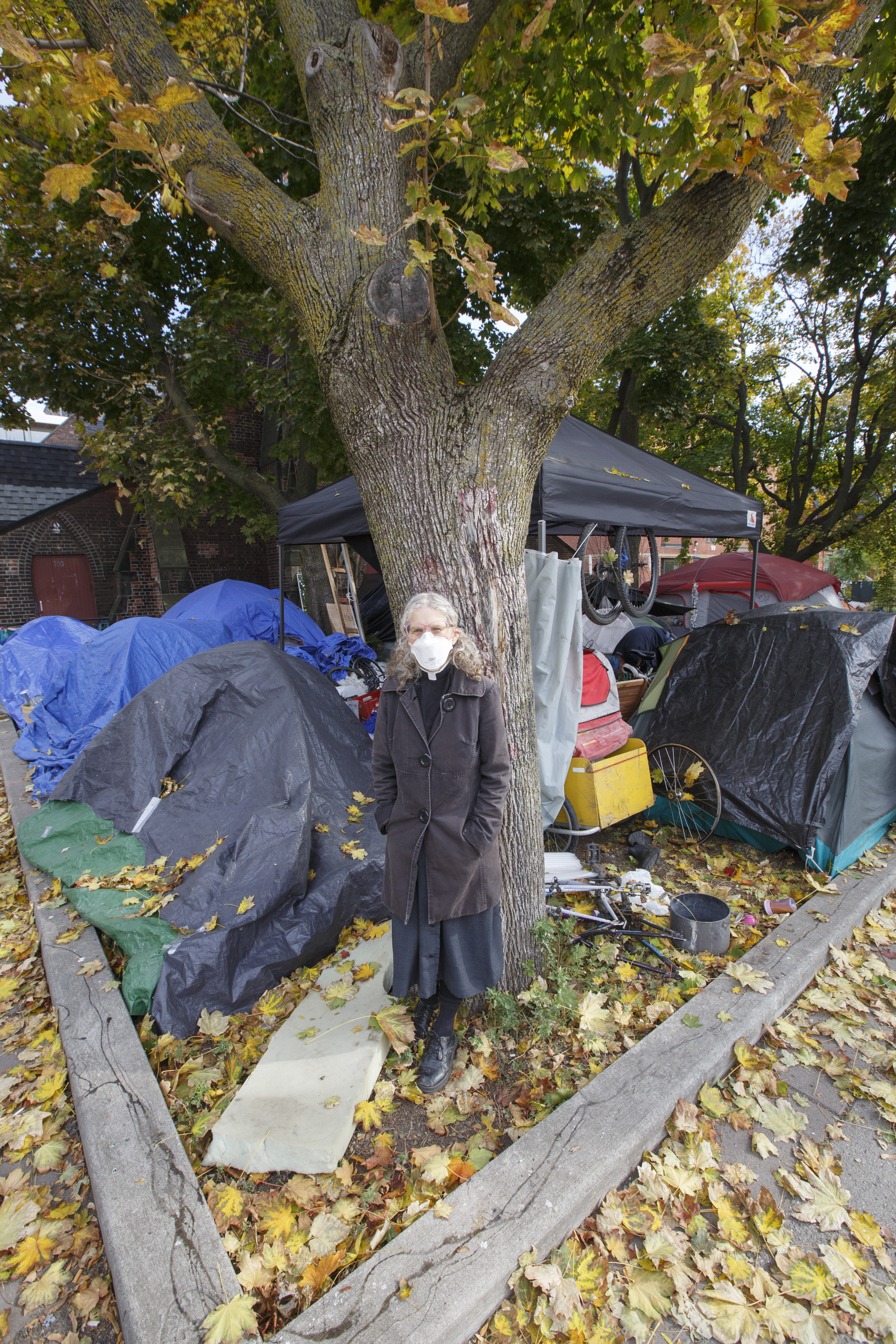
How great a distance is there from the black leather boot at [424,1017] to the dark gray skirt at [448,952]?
0.81ft

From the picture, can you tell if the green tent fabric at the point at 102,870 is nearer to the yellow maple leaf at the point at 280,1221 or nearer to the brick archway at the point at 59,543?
the yellow maple leaf at the point at 280,1221

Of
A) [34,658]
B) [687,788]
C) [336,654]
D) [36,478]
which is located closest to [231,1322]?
[687,788]

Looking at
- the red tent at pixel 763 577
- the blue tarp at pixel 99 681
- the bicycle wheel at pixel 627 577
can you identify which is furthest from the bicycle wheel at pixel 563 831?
the red tent at pixel 763 577

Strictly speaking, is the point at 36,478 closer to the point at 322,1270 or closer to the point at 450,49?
the point at 450,49

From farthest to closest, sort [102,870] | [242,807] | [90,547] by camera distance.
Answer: [90,547] → [242,807] → [102,870]

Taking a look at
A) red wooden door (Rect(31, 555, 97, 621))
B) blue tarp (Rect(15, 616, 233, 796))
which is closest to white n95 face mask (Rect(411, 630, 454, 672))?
blue tarp (Rect(15, 616, 233, 796))

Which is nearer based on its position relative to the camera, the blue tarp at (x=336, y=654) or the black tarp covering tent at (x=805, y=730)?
the black tarp covering tent at (x=805, y=730)

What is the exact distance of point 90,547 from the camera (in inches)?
640

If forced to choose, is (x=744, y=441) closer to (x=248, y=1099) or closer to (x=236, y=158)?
(x=236, y=158)

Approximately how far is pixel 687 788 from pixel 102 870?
3769 mm

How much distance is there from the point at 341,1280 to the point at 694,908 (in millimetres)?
2333

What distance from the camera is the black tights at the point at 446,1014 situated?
2.54 metres

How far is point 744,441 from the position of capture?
47.5 ft

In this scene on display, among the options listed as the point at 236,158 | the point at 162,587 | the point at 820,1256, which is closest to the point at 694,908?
the point at 820,1256
